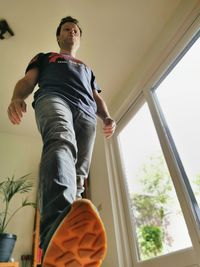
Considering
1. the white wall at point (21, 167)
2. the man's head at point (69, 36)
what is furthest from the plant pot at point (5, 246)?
the man's head at point (69, 36)

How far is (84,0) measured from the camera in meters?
1.72

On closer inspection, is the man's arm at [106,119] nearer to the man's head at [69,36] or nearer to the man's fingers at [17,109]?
the man's head at [69,36]

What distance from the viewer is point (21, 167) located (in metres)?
2.78

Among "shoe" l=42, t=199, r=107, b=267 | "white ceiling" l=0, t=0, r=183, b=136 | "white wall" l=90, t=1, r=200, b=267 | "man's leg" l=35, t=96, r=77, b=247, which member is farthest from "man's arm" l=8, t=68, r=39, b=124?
"white wall" l=90, t=1, r=200, b=267

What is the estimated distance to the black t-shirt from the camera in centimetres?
89

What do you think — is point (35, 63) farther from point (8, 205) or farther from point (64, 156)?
point (8, 205)

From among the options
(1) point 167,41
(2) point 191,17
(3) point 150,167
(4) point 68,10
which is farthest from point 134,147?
(4) point 68,10

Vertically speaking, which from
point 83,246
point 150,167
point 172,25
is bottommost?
point 83,246

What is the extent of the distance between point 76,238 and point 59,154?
0.22m

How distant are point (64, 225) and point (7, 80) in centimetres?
207

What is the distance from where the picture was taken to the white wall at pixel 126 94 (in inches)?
66.9

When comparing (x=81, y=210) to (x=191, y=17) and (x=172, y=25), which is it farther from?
(x=172, y=25)

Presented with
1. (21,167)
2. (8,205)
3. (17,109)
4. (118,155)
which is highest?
(21,167)

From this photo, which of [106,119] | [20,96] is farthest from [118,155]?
[20,96]
